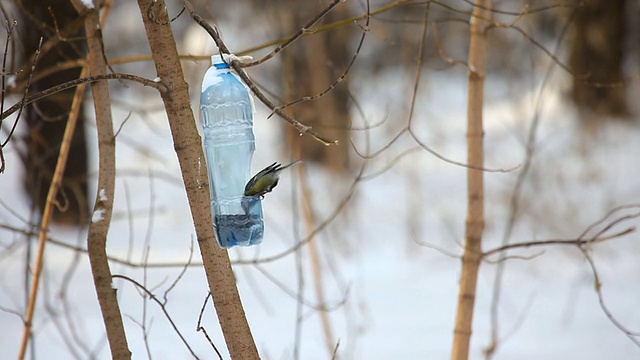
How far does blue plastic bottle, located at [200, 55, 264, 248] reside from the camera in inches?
72.9

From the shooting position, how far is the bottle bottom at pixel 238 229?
1.86 m

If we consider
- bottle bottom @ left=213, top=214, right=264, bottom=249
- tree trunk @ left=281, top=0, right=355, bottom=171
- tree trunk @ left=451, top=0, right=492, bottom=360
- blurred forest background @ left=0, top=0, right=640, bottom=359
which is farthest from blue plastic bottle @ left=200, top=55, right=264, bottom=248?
tree trunk @ left=281, top=0, right=355, bottom=171

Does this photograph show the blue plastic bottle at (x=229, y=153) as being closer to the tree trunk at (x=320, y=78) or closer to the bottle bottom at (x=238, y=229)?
the bottle bottom at (x=238, y=229)

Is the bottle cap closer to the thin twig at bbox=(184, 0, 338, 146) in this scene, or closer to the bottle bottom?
the thin twig at bbox=(184, 0, 338, 146)

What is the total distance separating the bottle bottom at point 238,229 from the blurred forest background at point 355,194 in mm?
334

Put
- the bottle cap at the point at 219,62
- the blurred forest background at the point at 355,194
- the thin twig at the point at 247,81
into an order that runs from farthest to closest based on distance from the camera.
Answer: the blurred forest background at the point at 355,194 < the bottle cap at the point at 219,62 < the thin twig at the point at 247,81

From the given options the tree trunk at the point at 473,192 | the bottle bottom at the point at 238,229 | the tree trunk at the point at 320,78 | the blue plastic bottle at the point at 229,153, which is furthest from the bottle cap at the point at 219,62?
the tree trunk at the point at 320,78

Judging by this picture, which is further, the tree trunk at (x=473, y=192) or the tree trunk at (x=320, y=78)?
the tree trunk at (x=320, y=78)

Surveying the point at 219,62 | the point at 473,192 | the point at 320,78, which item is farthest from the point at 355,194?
the point at 219,62

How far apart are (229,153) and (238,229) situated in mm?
235

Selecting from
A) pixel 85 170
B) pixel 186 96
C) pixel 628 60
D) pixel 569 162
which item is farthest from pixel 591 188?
pixel 186 96

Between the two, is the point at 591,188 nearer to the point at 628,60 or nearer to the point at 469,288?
the point at 628,60

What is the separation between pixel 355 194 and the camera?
839cm

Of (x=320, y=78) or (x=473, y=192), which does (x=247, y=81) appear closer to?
(x=473, y=192)
